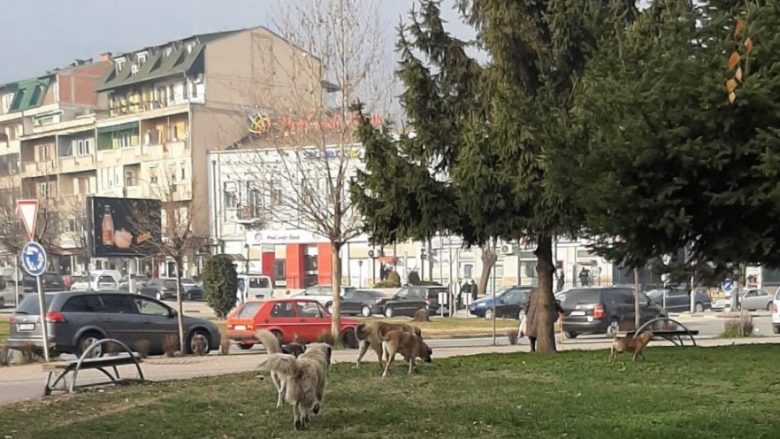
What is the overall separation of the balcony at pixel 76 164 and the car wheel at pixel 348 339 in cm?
6564

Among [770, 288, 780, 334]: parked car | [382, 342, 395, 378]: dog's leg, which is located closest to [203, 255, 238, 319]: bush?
[770, 288, 780, 334]: parked car

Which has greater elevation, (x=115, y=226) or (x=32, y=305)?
(x=115, y=226)

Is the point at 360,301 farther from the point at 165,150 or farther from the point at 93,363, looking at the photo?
the point at 165,150

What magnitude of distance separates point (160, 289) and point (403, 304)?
1927 cm

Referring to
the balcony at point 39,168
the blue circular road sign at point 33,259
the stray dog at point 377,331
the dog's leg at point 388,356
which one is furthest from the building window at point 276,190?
the balcony at point 39,168

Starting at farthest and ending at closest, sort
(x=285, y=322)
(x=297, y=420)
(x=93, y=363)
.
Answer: (x=285, y=322)
(x=93, y=363)
(x=297, y=420)

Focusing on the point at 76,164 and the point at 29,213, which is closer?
the point at 29,213

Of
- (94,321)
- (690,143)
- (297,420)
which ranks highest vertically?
(690,143)

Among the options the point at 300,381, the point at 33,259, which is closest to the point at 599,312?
the point at 33,259

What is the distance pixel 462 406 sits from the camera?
11.3 m

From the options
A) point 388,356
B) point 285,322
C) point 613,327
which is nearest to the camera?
point 388,356

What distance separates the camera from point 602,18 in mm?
16391

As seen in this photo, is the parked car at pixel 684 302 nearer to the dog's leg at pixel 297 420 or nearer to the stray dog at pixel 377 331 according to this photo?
the stray dog at pixel 377 331

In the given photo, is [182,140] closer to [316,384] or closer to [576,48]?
[576,48]
